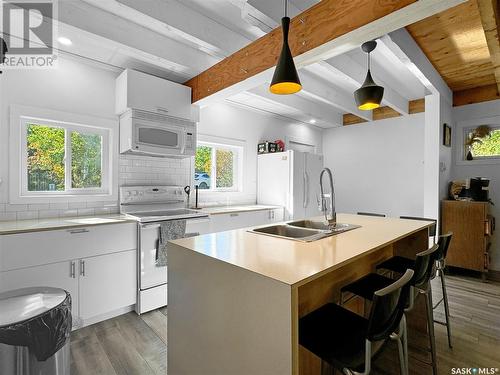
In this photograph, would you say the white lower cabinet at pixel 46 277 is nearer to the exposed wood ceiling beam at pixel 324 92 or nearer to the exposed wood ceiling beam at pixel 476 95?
the exposed wood ceiling beam at pixel 324 92

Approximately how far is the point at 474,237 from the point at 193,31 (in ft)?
13.5

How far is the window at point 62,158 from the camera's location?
259 centimetres

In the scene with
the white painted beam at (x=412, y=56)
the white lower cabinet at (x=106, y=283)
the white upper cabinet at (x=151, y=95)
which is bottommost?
the white lower cabinet at (x=106, y=283)

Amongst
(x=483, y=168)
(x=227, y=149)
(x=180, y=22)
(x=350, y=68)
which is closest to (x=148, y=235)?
(x=180, y=22)

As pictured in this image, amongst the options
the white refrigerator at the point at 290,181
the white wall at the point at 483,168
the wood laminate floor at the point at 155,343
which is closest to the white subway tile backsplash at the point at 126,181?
the white refrigerator at the point at 290,181

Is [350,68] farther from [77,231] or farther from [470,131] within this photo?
[77,231]

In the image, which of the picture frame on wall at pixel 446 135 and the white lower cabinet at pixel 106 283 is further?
the picture frame on wall at pixel 446 135

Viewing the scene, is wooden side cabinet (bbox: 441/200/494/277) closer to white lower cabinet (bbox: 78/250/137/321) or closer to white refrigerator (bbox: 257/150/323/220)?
white refrigerator (bbox: 257/150/323/220)

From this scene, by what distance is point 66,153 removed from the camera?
2834mm

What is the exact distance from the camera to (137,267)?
262 cm

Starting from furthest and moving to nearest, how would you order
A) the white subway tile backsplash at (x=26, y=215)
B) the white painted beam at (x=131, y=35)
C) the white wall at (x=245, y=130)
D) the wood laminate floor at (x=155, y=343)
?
the white wall at (x=245, y=130)
the white subway tile backsplash at (x=26, y=215)
the white painted beam at (x=131, y=35)
the wood laminate floor at (x=155, y=343)

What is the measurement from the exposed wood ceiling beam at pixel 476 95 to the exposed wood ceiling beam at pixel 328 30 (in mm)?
3232

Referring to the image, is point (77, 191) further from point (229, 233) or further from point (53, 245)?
point (229, 233)

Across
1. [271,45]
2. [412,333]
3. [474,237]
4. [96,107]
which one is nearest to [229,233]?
[271,45]
